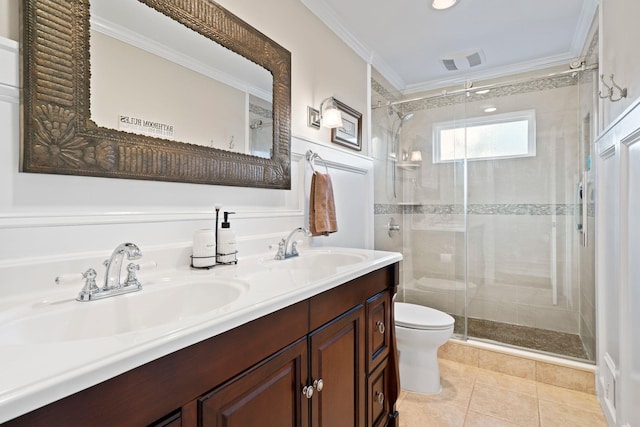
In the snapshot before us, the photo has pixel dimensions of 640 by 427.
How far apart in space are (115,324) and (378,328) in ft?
3.33

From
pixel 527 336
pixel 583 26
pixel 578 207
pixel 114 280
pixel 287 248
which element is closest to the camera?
pixel 114 280

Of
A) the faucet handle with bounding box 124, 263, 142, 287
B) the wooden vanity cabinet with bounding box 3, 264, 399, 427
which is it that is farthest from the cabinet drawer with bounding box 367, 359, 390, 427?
the faucet handle with bounding box 124, 263, 142, 287

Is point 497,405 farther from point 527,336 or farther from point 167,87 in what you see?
point 167,87

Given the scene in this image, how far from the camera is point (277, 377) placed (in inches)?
34.6

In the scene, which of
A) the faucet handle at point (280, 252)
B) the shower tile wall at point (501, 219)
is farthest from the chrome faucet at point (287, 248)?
the shower tile wall at point (501, 219)

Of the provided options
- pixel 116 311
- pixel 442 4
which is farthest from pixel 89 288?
pixel 442 4

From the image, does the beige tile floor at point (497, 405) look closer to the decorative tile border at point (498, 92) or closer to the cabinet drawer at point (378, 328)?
the cabinet drawer at point (378, 328)

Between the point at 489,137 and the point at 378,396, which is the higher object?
the point at 489,137

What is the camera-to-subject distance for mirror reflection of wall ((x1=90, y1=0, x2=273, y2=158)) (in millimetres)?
1002

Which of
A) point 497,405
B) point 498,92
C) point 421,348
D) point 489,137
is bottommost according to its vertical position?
point 497,405

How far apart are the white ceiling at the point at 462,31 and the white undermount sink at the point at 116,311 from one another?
67.2 inches

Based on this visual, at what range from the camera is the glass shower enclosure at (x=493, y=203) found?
2.61 m

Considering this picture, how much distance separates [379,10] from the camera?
2.07 m

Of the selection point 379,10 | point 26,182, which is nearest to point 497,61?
point 379,10
